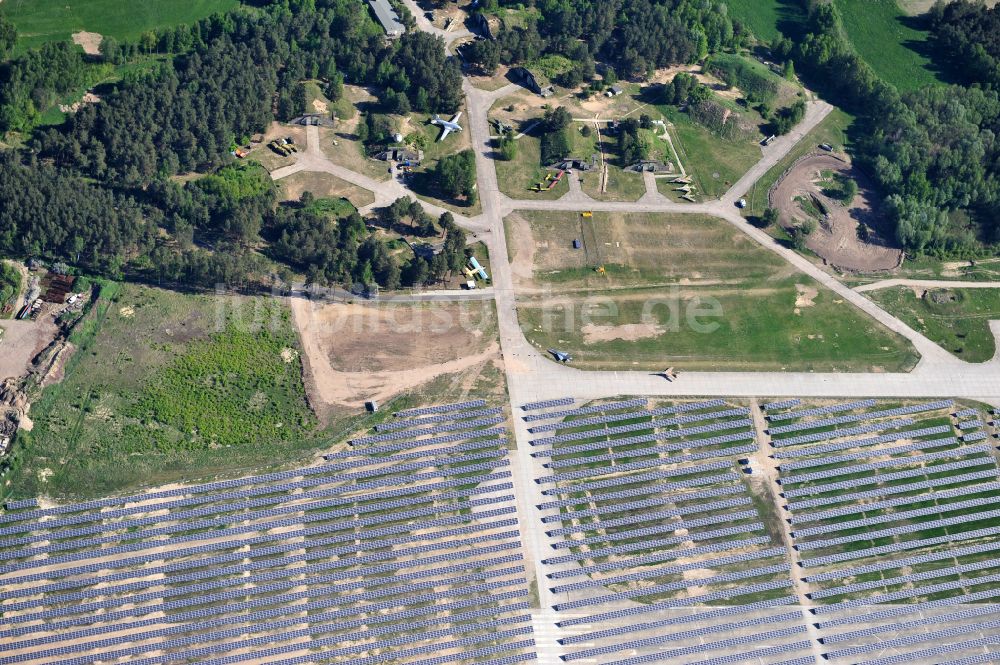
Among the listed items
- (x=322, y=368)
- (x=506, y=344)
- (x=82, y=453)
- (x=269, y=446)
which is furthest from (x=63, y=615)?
(x=506, y=344)

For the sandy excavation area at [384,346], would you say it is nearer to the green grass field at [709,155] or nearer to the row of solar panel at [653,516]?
the row of solar panel at [653,516]

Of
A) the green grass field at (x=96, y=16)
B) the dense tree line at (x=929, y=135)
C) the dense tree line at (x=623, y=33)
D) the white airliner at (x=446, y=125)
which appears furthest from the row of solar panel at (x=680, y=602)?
the green grass field at (x=96, y=16)

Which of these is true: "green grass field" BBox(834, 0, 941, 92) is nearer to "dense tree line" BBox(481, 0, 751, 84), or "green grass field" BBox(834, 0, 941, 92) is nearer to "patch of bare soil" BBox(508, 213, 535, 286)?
"dense tree line" BBox(481, 0, 751, 84)

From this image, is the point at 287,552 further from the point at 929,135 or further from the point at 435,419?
the point at 929,135

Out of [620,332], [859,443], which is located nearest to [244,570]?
[620,332]

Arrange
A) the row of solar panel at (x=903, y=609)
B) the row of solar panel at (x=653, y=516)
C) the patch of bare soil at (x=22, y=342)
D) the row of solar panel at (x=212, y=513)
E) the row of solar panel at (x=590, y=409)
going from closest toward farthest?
the row of solar panel at (x=212, y=513) → the row of solar panel at (x=903, y=609) → the row of solar panel at (x=653, y=516) → the patch of bare soil at (x=22, y=342) → the row of solar panel at (x=590, y=409)

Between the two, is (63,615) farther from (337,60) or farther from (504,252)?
(337,60)
